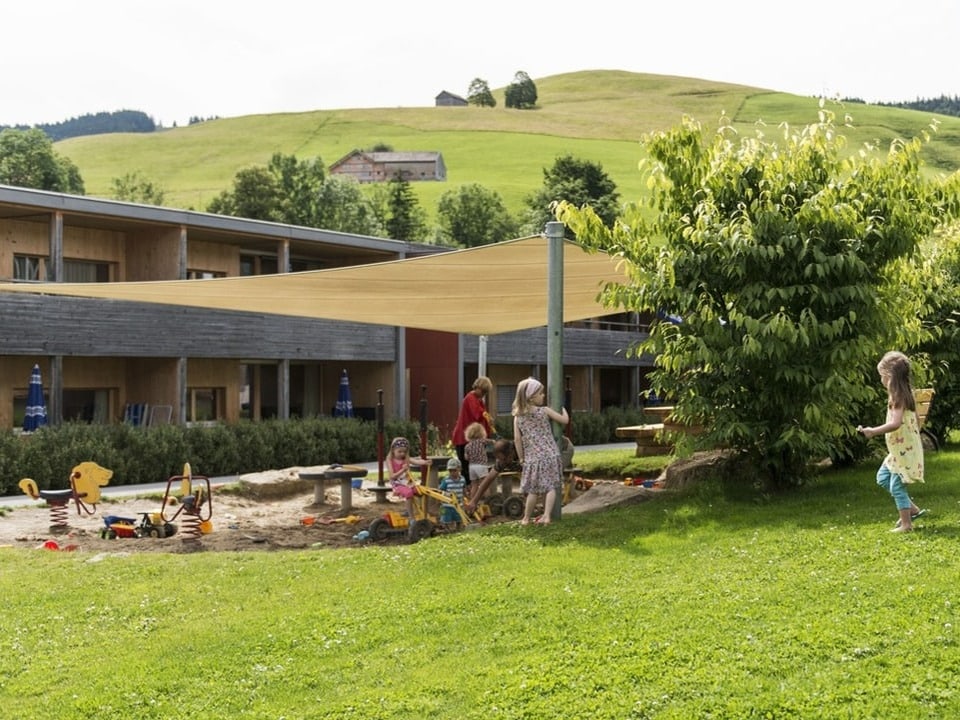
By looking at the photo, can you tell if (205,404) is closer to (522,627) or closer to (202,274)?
(202,274)

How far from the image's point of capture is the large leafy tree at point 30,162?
2990 inches

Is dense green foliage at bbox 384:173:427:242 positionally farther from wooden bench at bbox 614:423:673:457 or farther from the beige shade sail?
the beige shade sail

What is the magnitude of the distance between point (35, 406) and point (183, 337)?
11.8ft

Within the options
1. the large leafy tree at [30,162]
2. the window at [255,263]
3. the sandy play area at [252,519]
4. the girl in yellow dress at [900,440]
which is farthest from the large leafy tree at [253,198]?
the girl in yellow dress at [900,440]

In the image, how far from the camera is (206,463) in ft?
69.1

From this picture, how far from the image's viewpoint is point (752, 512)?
9516mm

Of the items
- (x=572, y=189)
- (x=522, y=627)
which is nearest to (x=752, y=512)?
(x=522, y=627)

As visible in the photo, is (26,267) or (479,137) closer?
(26,267)

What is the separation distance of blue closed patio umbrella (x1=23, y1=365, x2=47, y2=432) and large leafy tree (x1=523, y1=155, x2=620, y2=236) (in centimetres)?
5313

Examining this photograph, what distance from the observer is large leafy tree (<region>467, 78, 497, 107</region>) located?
14962 cm

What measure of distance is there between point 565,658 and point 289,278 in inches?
248

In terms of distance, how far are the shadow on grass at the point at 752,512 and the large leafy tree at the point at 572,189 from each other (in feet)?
198

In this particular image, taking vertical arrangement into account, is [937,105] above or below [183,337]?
above

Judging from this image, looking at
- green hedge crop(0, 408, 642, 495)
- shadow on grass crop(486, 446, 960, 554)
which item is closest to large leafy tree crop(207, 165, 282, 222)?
green hedge crop(0, 408, 642, 495)
